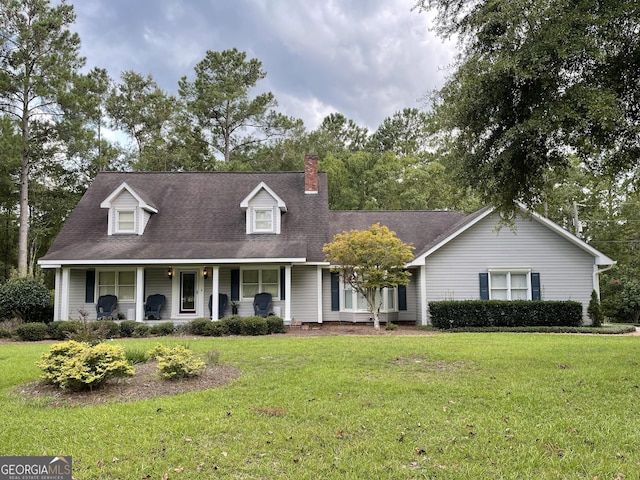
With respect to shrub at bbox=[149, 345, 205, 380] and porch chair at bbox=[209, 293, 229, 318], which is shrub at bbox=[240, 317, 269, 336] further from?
shrub at bbox=[149, 345, 205, 380]

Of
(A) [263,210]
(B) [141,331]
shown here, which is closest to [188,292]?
(B) [141,331]

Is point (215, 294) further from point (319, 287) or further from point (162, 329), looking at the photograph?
point (319, 287)

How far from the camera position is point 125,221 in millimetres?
19453

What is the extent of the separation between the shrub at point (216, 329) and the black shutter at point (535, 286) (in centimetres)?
1161

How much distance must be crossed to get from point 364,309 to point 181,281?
298 inches

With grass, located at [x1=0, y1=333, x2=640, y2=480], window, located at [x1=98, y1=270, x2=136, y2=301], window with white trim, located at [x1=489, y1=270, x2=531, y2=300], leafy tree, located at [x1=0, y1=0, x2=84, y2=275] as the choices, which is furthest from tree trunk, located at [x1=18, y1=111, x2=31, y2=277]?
window with white trim, located at [x1=489, y1=270, x2=531, y2=300]

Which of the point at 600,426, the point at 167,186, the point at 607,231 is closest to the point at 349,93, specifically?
the point at 167,186

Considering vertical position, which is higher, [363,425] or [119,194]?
[119,194]

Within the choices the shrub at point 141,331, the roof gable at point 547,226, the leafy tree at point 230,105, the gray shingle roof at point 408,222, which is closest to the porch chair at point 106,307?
the shrub at point 141,331

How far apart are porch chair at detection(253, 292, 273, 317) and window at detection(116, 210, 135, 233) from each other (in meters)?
6.29

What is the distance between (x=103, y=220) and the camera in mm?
19984

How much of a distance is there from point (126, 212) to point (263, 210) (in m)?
5.86

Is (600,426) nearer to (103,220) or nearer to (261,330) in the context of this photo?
(261,330)

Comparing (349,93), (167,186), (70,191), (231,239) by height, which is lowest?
(231,239)
